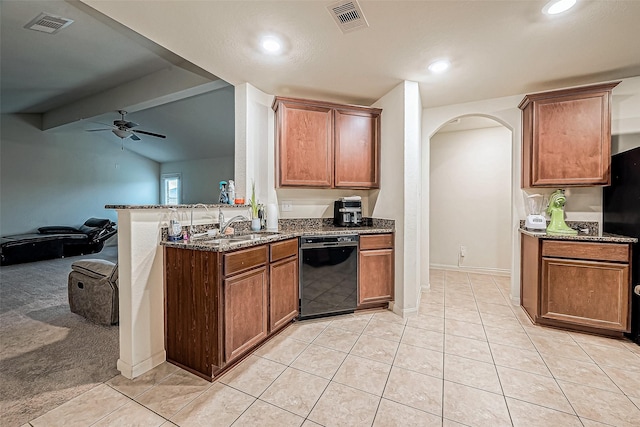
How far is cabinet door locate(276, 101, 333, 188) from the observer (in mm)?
2951

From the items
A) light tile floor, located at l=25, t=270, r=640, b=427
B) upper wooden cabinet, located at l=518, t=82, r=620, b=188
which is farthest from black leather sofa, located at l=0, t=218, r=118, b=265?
upper wooden cabinet, located at l=518, t=82, r=620, b=188

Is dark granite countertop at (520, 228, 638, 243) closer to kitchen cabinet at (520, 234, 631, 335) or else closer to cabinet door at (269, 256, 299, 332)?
kitchen cabinet at (520, 234, 631, 335)

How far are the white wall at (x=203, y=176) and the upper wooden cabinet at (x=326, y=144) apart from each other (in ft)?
17.6

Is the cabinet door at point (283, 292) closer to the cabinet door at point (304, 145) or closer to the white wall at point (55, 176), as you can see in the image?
the cabinet door at point (304, 145)

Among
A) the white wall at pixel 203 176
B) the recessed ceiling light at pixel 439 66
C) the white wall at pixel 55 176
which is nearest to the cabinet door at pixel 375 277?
the recessed ceiling light at pixel 439 66

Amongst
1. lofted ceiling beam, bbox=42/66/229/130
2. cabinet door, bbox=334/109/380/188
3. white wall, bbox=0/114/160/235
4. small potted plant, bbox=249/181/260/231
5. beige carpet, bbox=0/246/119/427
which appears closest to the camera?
beige carpet, bbox=0/246/119/427

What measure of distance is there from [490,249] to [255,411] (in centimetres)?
434

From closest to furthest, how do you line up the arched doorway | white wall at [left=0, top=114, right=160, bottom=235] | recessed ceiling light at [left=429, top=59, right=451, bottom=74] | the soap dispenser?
the soap dispenser, recessed ceiling light at [left=429, top=59, right=451, bottom=74], the arched doorway, white wall at [left=0, top=114, right=160, bottom=235]

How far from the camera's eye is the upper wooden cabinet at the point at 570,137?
101 inches

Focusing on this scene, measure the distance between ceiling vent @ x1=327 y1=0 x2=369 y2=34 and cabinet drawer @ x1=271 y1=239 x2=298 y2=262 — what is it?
1762 mm

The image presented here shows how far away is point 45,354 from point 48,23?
3.05 meters

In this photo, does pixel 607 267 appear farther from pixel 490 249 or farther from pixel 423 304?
pixel 490 249

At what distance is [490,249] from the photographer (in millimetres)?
4438

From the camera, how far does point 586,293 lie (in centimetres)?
240
